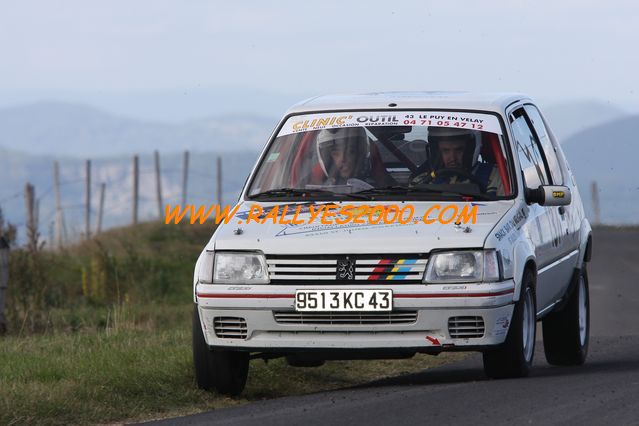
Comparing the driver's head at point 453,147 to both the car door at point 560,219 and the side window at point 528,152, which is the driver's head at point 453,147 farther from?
the car door at point 560,219

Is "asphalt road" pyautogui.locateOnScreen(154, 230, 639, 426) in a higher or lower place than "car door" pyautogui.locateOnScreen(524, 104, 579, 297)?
lower

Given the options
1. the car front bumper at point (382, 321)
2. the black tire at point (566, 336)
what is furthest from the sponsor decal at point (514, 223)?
the black tire at point (566, 336)

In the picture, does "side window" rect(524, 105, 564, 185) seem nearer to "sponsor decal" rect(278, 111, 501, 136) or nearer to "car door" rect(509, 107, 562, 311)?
"car door" rect(509, 107, 562, 311)

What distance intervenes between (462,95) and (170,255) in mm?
15910

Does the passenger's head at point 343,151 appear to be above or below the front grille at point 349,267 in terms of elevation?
above

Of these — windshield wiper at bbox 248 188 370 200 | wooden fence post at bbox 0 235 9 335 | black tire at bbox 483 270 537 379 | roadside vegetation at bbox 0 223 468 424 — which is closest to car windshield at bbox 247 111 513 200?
windshield wiper at bbox 248 188 370 200

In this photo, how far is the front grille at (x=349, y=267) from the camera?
836 centimetres

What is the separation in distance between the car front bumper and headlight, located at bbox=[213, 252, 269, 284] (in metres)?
0.06

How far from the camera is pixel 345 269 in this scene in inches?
332

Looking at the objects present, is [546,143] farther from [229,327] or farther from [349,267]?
[229,327]

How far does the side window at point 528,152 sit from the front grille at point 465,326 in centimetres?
153

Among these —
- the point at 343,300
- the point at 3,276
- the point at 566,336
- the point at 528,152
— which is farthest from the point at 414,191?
the point at 3,276

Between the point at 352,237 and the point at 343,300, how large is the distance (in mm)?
373

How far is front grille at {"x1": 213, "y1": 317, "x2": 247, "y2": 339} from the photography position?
28.1ft
